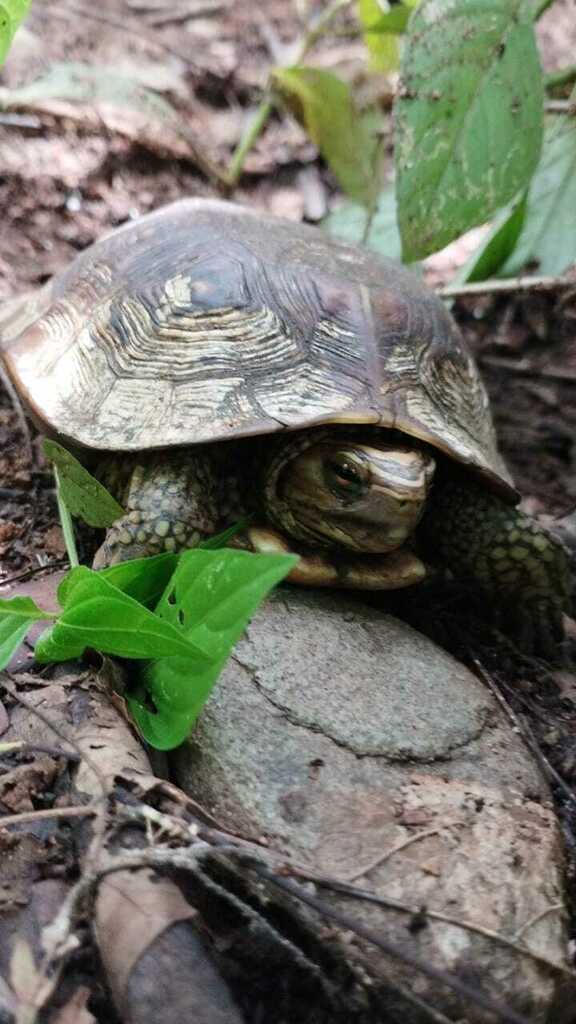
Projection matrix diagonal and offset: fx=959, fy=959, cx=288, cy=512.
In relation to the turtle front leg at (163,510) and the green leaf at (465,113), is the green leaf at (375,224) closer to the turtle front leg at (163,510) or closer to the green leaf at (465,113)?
the green leaf at (465,113)

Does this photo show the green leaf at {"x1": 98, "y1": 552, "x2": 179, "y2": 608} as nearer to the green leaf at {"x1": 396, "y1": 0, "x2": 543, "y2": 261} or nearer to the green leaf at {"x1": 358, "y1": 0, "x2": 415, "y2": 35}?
the green leaf at {"x1": 396, "y1": 0, "x2": 543, "y2": 261}

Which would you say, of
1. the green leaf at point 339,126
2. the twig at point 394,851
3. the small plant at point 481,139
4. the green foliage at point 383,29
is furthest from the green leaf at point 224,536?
the green foliage at point 383,29

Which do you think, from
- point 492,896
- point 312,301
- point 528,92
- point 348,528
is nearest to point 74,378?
point 312,301

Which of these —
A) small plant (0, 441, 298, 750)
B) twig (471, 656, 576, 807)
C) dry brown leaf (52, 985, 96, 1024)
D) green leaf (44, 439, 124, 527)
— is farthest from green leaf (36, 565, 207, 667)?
twig (471, 656, 576, 807)

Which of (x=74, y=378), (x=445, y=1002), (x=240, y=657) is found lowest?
(x=445, y=1002)

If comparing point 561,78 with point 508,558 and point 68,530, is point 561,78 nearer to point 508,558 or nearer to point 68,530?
point 508,558

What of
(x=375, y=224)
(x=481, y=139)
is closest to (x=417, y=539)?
(x=481, y=139)

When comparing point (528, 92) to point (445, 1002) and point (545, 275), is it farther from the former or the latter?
point (445, 1002)
